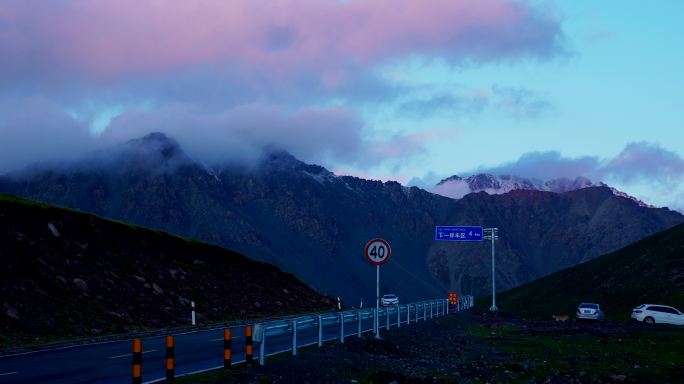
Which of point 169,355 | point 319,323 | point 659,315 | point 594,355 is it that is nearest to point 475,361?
point 319,323

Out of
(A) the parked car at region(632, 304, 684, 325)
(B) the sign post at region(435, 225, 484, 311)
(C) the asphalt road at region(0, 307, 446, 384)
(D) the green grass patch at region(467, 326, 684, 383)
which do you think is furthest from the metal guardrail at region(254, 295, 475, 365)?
(B) the sign post at region(435, 225, 484, 311)

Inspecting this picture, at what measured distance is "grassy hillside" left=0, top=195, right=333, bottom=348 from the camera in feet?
120

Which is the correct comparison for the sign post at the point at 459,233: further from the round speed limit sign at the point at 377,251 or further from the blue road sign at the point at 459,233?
the round speed limit sign at the point at 377,251

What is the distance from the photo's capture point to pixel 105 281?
46500 mm

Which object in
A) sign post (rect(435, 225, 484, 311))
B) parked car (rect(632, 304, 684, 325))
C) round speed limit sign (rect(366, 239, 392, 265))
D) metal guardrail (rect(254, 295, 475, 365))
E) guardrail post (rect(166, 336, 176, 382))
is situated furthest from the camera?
sign post (rect(435, 225, 484, 311))

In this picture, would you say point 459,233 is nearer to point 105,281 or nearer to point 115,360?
point 105,281

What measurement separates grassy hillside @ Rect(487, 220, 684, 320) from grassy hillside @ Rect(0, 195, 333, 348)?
41.9 metres

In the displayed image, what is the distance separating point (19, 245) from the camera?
4275 cm

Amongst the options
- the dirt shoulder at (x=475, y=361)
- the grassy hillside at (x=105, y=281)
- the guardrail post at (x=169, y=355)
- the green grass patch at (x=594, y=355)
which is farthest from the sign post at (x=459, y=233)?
the guardrail post at (x=169, y=355)

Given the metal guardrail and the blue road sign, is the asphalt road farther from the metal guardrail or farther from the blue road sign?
the blue road sign

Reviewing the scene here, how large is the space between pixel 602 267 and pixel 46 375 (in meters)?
134

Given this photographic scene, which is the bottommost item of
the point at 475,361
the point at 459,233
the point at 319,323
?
the point at 475,361

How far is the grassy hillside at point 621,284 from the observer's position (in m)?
98.1

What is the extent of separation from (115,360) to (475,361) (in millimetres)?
12416
